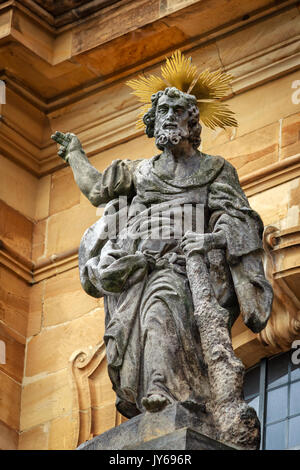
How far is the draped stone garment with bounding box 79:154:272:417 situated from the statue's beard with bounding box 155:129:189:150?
0.51 feet

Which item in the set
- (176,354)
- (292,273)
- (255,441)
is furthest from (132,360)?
(292,273)

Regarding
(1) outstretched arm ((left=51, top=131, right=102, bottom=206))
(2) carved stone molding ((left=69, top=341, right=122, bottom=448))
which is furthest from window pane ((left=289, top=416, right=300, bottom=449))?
(1) outstretched arm ((left=51, top=131, right=102, bottom=206))

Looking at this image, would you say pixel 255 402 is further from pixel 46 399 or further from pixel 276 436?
pixel 46 399

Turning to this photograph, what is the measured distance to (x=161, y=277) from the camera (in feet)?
28.7

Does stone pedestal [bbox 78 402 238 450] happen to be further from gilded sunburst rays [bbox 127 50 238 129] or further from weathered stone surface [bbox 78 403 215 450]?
gilded sunburst rays [bbox 127 50 238 129]

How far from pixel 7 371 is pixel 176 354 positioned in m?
4.82

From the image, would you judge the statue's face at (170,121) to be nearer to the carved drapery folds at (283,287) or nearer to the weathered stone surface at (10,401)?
the carved drapery folds at (283,287)

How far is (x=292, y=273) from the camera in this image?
1195 cm

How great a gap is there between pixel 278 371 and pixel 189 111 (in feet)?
10.5

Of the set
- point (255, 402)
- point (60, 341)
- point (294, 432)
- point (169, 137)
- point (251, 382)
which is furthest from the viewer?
point (60, 341)

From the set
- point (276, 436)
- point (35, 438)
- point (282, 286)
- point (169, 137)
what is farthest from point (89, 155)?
point (169, 137)

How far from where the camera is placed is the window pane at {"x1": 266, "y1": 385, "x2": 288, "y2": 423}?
1173 centimetres

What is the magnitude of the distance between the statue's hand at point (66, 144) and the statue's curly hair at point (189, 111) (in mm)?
613
